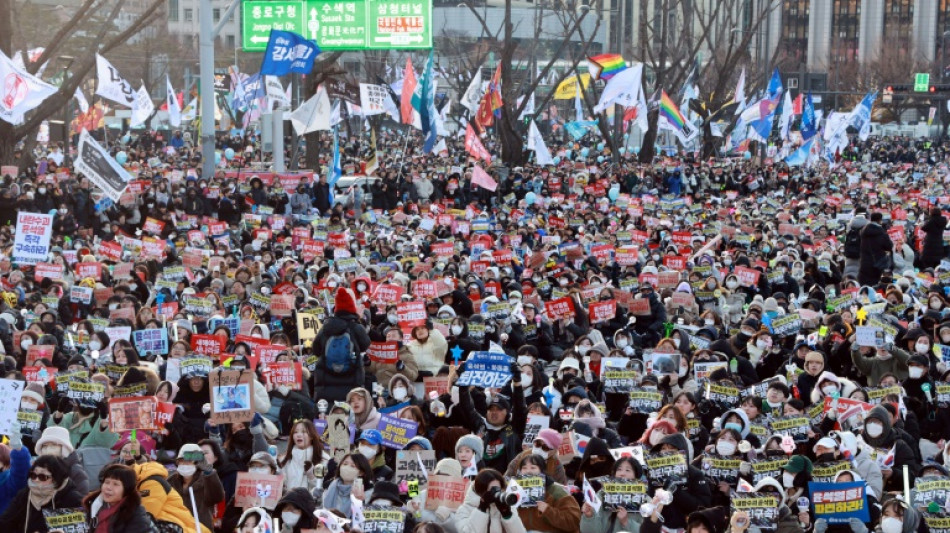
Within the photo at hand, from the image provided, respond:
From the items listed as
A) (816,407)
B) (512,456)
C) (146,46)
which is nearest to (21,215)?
(512,456)

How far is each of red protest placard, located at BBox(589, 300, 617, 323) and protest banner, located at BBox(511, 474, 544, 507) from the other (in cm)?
861

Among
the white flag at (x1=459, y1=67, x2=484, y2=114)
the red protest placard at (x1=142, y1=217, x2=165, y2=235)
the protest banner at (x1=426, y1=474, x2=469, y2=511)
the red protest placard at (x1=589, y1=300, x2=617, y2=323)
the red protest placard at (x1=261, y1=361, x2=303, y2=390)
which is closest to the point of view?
the protest banner at (x1=426, y1=474, x2=469, y2=511)

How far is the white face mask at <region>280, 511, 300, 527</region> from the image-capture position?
28.3 feet

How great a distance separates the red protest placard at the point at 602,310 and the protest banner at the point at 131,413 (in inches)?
301

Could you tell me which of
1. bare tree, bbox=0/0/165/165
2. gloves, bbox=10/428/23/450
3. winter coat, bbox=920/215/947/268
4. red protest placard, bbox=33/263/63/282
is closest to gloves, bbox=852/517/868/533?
gloves, bbox=10/428/23/450

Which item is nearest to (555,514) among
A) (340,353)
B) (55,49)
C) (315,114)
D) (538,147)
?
(340,353)

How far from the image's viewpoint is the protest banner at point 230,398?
11016 mm

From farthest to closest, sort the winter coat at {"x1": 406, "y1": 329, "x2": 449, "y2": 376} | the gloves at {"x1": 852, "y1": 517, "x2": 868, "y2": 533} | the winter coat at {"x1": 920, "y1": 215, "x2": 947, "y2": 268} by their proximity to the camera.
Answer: the winter coat at {"x1": 920, "y1": 215, "x2": 947, "y2": 268} < the winter coat at {"x1": 406, "y1": 329, "x2": 449, "y2": 376} < the gloves at {"x1": 852, "y1": 517, "x2": 868, "y2": 533}

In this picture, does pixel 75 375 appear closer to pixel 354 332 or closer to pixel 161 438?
pixel 161 438

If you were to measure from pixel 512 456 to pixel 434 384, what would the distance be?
1.56m

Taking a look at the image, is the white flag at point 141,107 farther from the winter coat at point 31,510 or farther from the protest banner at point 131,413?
the winter coat at point 31,510

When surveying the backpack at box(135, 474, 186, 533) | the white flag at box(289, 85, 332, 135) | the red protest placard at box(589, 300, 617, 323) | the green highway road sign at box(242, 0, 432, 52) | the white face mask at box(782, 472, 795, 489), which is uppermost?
the green highway road sign at box(242, 0, 432, 52)

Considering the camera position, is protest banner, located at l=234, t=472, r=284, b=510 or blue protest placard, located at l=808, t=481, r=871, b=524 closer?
blue protest placard, located at l=808, t=481, r=871, b=524

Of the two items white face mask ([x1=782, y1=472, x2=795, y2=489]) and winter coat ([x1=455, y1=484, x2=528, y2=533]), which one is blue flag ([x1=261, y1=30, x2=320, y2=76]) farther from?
winter coat ([x1=455, y1=484, x2=528, y2=533])
